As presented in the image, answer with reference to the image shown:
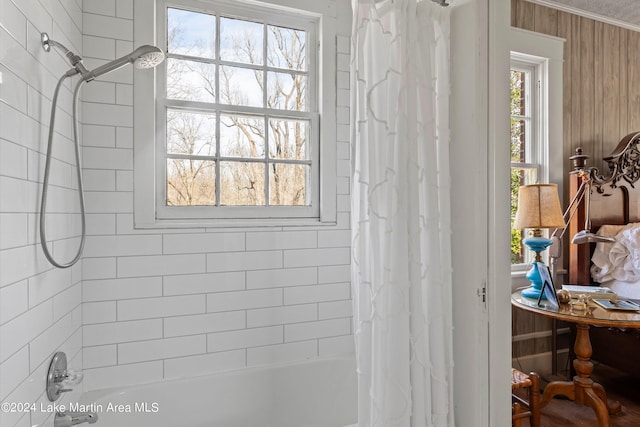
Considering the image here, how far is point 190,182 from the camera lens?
5.92 ft

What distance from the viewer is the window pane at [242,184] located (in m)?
1.87

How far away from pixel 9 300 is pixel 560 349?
10.9 ft

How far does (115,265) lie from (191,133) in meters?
0.72

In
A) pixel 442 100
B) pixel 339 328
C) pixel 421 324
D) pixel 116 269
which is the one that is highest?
pixel 442 100

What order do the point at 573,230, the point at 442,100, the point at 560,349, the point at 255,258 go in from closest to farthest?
the point at 442,100, the point at 255,258, the point at 573,230, the point at 560,349

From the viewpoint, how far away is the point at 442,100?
124cm

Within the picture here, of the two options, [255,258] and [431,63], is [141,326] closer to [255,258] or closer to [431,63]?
[255,258]

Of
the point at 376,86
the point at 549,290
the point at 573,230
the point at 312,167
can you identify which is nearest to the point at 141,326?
the point at 312,167

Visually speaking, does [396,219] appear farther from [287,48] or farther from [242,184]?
[287,48]

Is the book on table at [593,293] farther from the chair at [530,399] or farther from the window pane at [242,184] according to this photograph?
the window pane at [242,184]

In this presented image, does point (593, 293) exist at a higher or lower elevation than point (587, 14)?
lower

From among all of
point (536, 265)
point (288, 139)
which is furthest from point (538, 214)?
point (288, 139)

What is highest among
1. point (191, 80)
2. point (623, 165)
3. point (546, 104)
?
point (546, 104)

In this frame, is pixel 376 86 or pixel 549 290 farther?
pixel 549 290
